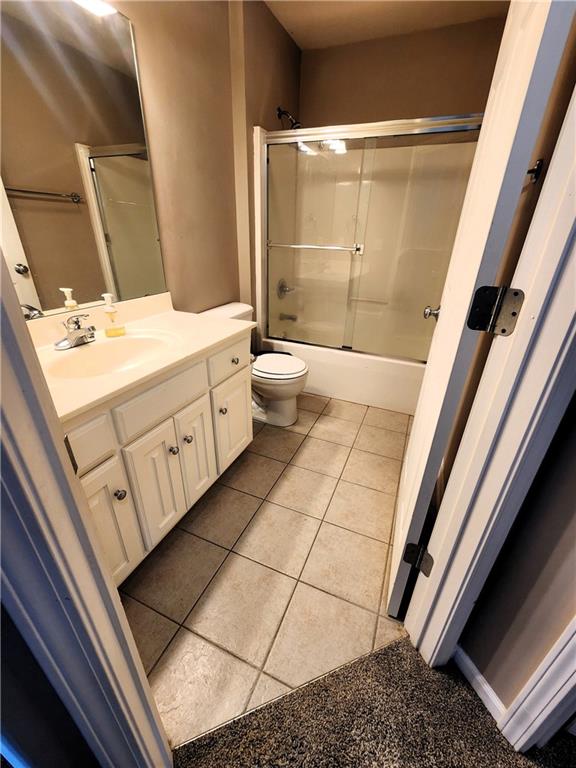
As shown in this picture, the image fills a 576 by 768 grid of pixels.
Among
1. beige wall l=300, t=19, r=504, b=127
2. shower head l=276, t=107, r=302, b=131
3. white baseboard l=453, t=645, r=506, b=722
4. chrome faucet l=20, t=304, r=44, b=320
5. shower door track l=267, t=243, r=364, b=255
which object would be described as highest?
beige wall l=300, t=19, r=504, b=127

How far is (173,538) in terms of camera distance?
1407mm

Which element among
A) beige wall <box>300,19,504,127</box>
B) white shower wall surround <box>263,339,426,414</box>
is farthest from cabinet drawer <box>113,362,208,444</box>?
beige wall <box>300,19,504,127</box>

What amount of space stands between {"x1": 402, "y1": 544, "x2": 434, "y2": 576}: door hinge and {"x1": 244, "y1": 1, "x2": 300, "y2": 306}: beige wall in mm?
2034

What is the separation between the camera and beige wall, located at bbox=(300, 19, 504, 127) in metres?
2.18

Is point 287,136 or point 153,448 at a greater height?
point 287,136

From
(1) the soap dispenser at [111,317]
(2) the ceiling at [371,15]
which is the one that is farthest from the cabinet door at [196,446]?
(2) the ceiling at [371,15]

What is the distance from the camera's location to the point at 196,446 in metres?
1.35

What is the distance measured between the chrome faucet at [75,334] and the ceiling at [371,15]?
7.57 feet

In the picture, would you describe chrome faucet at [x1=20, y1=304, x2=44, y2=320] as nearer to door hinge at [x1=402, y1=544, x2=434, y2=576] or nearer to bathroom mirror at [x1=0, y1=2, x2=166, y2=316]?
bathroom mirror at [x1=0, y1=2, x2=166, y2=316]

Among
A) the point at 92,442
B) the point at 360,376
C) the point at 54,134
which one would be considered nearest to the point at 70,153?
the point at 54,134

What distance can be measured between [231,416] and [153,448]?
0.52m

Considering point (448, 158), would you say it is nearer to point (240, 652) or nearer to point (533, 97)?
point (533, 97)

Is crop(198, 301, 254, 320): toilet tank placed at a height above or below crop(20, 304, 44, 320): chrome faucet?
below

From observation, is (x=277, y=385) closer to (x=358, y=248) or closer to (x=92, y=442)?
(x=92, y=442)
